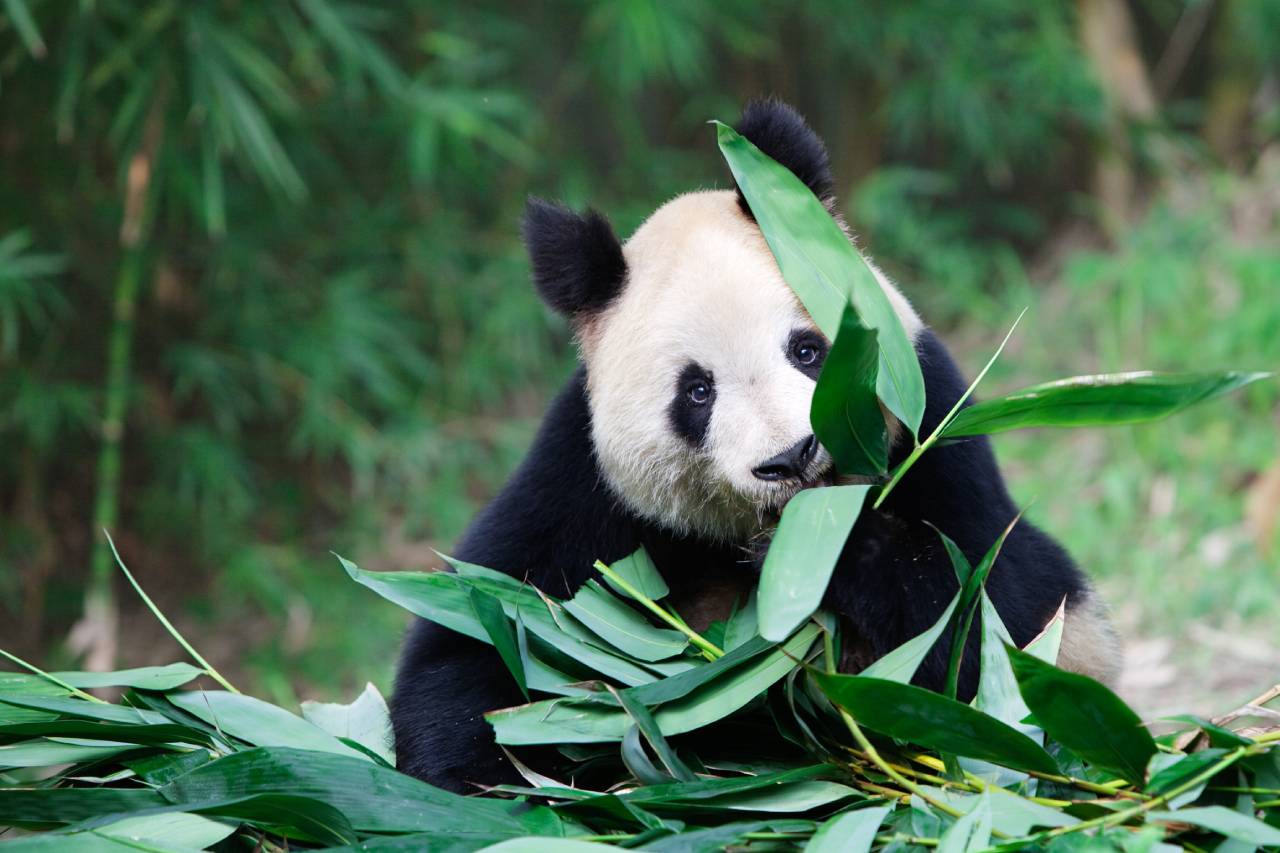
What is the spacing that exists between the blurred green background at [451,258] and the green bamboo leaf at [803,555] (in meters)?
2.94

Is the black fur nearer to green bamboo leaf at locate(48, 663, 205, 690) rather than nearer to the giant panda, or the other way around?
the giant panda

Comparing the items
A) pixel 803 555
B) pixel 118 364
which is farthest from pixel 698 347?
pixel 118 364

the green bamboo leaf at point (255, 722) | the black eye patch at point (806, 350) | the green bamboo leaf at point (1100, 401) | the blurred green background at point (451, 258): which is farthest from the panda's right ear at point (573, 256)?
the blurred green background at point (451, 258)

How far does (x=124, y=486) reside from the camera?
22.0 ft

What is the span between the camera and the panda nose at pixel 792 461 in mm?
2088

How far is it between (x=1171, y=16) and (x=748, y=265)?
7041 millimetres

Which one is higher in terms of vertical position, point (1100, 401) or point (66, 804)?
point (1100, 401)

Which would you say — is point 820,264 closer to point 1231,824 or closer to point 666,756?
point 666,756

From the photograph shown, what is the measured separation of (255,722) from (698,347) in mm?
1057

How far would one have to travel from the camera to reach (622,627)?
223 centimetres

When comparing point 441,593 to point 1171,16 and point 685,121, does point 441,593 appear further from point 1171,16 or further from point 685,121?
point 1171,16

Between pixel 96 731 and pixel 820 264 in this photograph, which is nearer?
pixel 96 731

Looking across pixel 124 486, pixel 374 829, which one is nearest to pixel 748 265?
pixel 374 829

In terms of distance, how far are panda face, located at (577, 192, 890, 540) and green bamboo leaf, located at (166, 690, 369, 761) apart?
745 millimetres
